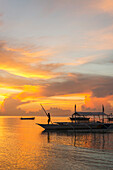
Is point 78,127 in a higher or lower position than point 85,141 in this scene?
higher

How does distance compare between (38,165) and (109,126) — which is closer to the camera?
(38,165)

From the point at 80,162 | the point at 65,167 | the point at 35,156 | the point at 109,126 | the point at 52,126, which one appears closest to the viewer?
the point at 65,167

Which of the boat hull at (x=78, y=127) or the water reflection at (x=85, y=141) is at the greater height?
the boat hull at (x=78, y=127)

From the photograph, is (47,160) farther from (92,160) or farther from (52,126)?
(52,126)

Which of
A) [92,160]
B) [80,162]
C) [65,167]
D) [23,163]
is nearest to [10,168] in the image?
[23,163]

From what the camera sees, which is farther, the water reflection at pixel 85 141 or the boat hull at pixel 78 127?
the boat hull at pixel 78 127

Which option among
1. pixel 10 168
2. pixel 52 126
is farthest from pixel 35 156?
pixel 52 126

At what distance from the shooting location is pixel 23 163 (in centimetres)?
2581

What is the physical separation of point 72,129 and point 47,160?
42.9 metres

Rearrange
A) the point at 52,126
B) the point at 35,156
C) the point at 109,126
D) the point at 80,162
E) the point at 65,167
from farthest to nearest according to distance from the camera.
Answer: the point at 109,126
the point at 52,126
the point at 35,156
the point at 80,162
the point at 65,167

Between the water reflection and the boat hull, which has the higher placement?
the boat hull

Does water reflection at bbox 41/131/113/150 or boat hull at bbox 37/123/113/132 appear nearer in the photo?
water reflection at bbox 41/131/113/150

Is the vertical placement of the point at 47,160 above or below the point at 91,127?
below

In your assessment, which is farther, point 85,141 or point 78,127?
point 78,127
